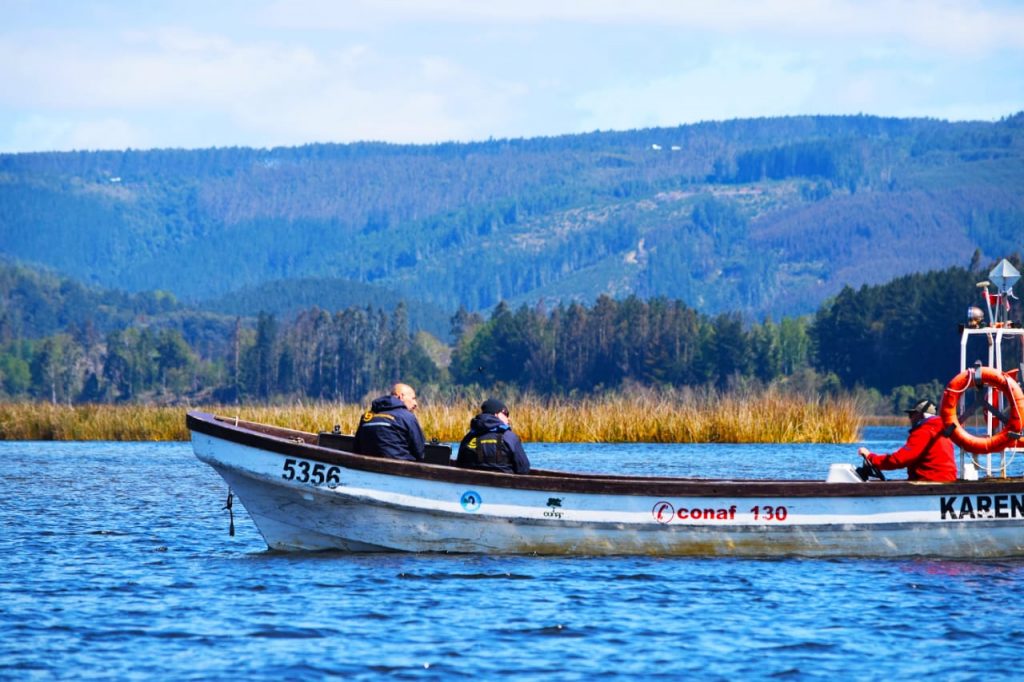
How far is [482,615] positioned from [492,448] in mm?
3384

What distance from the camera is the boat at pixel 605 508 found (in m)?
19.5

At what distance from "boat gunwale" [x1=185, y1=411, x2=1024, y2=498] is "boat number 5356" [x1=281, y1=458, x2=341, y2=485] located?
0.09 meters

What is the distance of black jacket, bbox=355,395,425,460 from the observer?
19875mm

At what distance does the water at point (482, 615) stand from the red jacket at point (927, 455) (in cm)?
105

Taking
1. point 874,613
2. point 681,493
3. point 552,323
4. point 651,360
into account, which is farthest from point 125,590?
point 552,323

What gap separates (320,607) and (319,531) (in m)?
2.93

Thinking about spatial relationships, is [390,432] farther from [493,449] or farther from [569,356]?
[569,356]

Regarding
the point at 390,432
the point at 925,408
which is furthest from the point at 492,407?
the point at 925,408

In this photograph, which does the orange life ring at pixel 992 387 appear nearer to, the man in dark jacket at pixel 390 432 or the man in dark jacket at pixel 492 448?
the man in dark jacket at pixel 492 448

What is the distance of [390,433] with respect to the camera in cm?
1994

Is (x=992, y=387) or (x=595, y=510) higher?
(x=992, y=387)

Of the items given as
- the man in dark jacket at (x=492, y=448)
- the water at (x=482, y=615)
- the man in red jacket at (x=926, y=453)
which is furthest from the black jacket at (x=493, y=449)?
the man in red jacket at (x=926, y=453)

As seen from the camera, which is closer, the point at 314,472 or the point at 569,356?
the point at 314,472

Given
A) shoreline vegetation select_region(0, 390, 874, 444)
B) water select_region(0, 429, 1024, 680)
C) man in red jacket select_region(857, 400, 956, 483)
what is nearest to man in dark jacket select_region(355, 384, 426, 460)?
water select_region(0, 429, 1024, 680)
